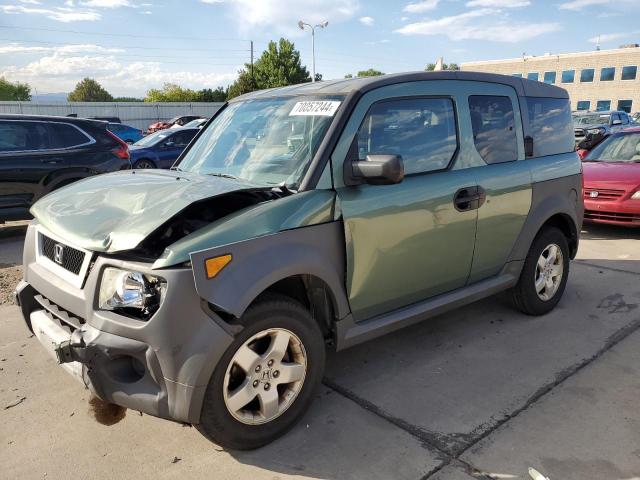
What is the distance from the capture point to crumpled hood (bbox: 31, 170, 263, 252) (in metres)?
2.41

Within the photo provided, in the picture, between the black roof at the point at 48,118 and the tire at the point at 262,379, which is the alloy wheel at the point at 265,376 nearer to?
the tire at the point at 262,379

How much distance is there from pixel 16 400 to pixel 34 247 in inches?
38.5

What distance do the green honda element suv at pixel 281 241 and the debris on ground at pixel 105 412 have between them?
53 cm

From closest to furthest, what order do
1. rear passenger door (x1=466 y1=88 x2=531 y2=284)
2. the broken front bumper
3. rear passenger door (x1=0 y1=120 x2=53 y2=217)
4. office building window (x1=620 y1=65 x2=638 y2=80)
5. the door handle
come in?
the broken front bumper < the door handle < rear passenger door (x1=466 y1=88 x2=531 y2=284) < rear passenger door (x1=0 y1=120 x2=53 y2=217) < office building window (x1=620 y1=65 x2=638 y2=80)

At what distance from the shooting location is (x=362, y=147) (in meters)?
3.00

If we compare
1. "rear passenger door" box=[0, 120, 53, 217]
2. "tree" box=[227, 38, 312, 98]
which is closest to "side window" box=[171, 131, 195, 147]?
"rear passenger door" box=[0, 120, 53, 217]

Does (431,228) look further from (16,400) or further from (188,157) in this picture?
(16,400)

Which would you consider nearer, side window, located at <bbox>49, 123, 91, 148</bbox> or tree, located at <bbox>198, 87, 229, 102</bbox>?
side window, located at <bbox>49, 123, 91, 148</bbox>

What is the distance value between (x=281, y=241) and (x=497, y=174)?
194 centimetres

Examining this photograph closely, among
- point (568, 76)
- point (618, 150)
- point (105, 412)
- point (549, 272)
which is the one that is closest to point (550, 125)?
point (549, 272)

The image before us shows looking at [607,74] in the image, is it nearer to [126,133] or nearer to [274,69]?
[274,69]

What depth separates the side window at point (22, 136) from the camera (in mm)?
7375

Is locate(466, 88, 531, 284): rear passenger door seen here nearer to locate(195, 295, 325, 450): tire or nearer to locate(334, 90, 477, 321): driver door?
locate(334, 90, 477, 321): driver door

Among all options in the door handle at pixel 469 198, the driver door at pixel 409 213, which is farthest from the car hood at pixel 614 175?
the driver door at pixel 409 213
